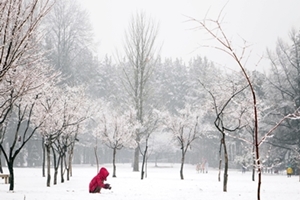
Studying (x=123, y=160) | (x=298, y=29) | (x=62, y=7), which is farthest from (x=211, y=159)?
(x=62, y=7)

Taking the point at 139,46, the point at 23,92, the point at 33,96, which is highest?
the point at 139,46

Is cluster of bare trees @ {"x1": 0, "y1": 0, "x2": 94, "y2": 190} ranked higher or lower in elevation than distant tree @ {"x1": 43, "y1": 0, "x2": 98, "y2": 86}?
lower

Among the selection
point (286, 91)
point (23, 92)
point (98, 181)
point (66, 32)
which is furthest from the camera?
point (66, 32)

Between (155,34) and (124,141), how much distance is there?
13854 mm

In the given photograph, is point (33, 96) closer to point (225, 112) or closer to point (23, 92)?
point (23, 92)

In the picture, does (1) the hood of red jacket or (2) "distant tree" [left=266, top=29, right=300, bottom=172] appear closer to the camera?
(1) the hood of red jacket

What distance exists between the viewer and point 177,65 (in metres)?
67.3

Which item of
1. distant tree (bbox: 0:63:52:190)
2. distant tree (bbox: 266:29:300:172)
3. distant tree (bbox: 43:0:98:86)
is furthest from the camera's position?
distant tree (bbox: 43:0:98:86)

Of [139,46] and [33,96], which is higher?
[139,46]

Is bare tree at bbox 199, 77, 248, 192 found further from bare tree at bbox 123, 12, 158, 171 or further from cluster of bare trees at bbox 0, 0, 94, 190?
bare tree at bbox 123, 12, 158, 171

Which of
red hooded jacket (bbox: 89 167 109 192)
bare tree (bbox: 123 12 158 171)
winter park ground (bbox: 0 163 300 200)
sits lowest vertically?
winter park ground (bbox: 0 163 300 200)

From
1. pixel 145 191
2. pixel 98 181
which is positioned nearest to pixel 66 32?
pixel 145 191

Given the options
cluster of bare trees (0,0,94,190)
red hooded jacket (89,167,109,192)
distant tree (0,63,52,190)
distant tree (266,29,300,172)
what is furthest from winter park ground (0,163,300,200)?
distant tree (266,29,300,172)

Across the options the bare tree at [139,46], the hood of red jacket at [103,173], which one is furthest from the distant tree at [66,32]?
the hood of red jacket at [103,173]
